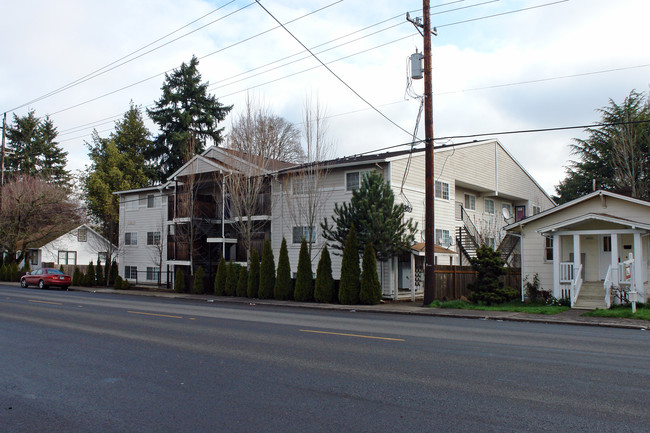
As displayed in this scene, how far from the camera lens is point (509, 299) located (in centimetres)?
2295

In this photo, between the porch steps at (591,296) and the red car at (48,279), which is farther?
the red car at (48,279)

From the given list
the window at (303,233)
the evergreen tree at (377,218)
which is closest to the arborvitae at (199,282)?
the window at (303,233)

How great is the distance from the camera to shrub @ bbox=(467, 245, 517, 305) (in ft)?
72.8

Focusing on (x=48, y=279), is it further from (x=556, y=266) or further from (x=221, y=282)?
(x=556, y=266)

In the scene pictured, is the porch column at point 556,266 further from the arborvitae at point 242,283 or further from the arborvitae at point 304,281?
the arborvitae at point 242,283

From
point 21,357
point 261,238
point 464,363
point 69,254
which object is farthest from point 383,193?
point 69,254

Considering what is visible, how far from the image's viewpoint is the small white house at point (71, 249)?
55.5 meters

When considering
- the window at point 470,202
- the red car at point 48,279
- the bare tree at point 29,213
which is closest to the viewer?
the window at point 470,202

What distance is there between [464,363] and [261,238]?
79.6 ft

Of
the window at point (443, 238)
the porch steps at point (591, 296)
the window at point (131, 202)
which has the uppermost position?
the window at point (131, 202)

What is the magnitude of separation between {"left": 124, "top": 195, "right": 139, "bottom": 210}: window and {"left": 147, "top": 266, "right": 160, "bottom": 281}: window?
5349mm

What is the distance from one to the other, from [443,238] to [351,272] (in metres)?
8.67

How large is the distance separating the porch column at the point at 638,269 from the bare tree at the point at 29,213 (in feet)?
159

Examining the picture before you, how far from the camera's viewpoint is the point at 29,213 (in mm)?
50094
